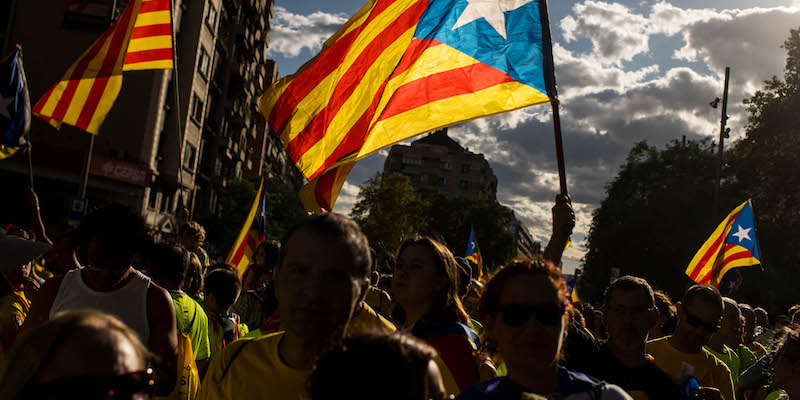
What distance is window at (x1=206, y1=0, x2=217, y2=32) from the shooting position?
33.4m

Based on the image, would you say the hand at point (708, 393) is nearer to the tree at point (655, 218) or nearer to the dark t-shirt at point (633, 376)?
the dark t-shirt at point (633, 376)

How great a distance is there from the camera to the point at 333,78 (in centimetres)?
487

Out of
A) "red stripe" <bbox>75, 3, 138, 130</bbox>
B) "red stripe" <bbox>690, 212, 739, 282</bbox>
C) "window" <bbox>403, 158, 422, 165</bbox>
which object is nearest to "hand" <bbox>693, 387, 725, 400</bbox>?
"red stripe" <bbox>75, 3, 138, 130</bbox>

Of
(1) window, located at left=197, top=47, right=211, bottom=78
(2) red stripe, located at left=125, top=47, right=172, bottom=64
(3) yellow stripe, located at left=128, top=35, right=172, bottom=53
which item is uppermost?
(1) window, located at left=197, top=47, right=211, bottom=78

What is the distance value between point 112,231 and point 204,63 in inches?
1305

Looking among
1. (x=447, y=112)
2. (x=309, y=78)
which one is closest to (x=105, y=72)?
(x=309, y=78)

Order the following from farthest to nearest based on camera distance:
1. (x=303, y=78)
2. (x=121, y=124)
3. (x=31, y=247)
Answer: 1. (x=121, y=124)
2. (x=303, y=78)
3. (x=31, y=247)

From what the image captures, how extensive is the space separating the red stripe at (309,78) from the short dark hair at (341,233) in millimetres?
2740

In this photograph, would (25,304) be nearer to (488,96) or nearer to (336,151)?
(336,151)

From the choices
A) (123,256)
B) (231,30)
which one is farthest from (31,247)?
(231,30)

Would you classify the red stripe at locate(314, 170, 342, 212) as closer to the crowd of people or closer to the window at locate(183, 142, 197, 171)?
the crowd of people

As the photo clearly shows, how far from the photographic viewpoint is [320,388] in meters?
1.52

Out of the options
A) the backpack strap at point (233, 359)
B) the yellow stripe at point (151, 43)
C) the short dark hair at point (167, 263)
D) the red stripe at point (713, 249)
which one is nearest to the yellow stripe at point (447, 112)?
the short dark hair at point (167, 263)

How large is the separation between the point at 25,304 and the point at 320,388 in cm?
353
